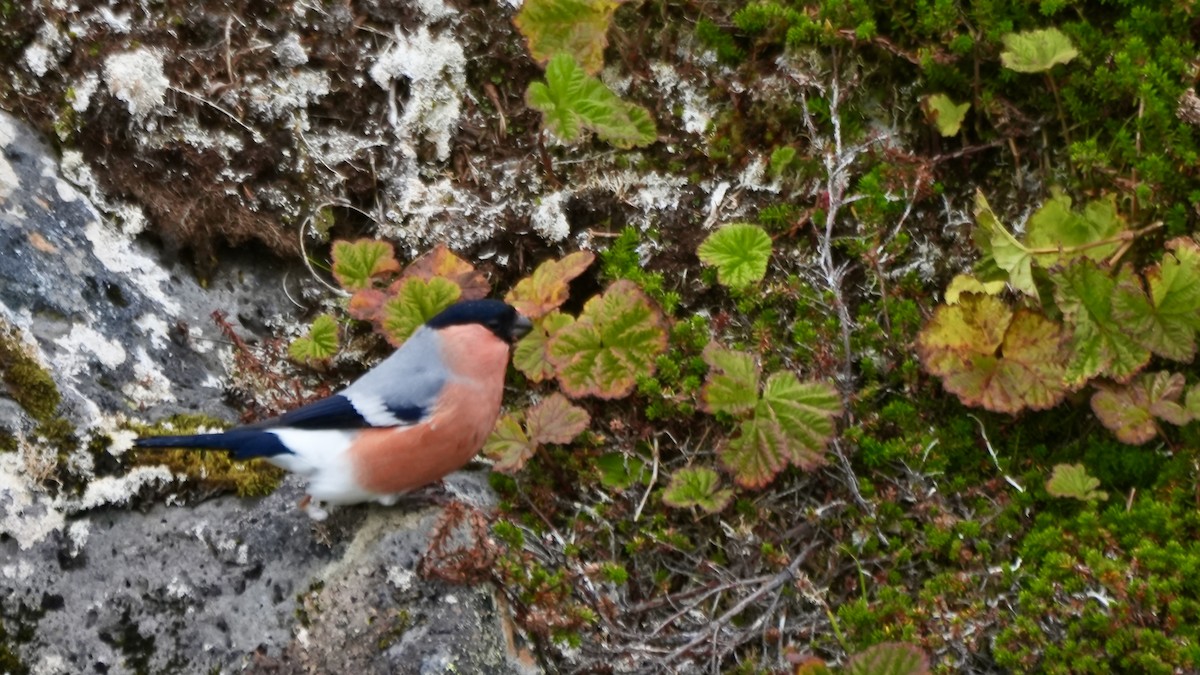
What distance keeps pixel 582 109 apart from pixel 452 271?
0.85m

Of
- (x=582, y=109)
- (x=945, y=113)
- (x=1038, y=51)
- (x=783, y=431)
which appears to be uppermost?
(x=582, y=109)

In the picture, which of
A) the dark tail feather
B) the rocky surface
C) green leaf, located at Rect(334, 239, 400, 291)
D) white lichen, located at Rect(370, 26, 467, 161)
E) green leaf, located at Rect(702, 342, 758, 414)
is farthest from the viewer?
white lichen, located at Rect(370, 26, 467, 161)

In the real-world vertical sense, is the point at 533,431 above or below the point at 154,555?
below

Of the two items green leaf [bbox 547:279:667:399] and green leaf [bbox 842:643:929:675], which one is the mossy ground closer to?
green leaf [bbox 547:279:667:399]

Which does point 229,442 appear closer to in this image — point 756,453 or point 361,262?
point 361,262

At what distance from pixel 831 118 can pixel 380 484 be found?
92.5 inches

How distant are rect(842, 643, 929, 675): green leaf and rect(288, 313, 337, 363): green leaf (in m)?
2.38

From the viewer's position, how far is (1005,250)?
13.9 ft

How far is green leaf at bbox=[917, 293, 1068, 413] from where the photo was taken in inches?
157

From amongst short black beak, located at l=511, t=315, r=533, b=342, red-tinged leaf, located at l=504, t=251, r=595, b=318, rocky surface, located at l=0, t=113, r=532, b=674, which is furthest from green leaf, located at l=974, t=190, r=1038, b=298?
rocky surface, located at l=0, t=113, r=532, b=674

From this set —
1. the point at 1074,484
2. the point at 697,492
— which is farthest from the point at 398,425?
the point at 1074,484

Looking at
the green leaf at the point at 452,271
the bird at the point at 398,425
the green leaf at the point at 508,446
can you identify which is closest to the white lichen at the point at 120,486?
the bird at the point at 398,425

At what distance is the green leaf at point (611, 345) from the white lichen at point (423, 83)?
3.82 ft

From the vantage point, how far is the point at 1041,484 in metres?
3.99
